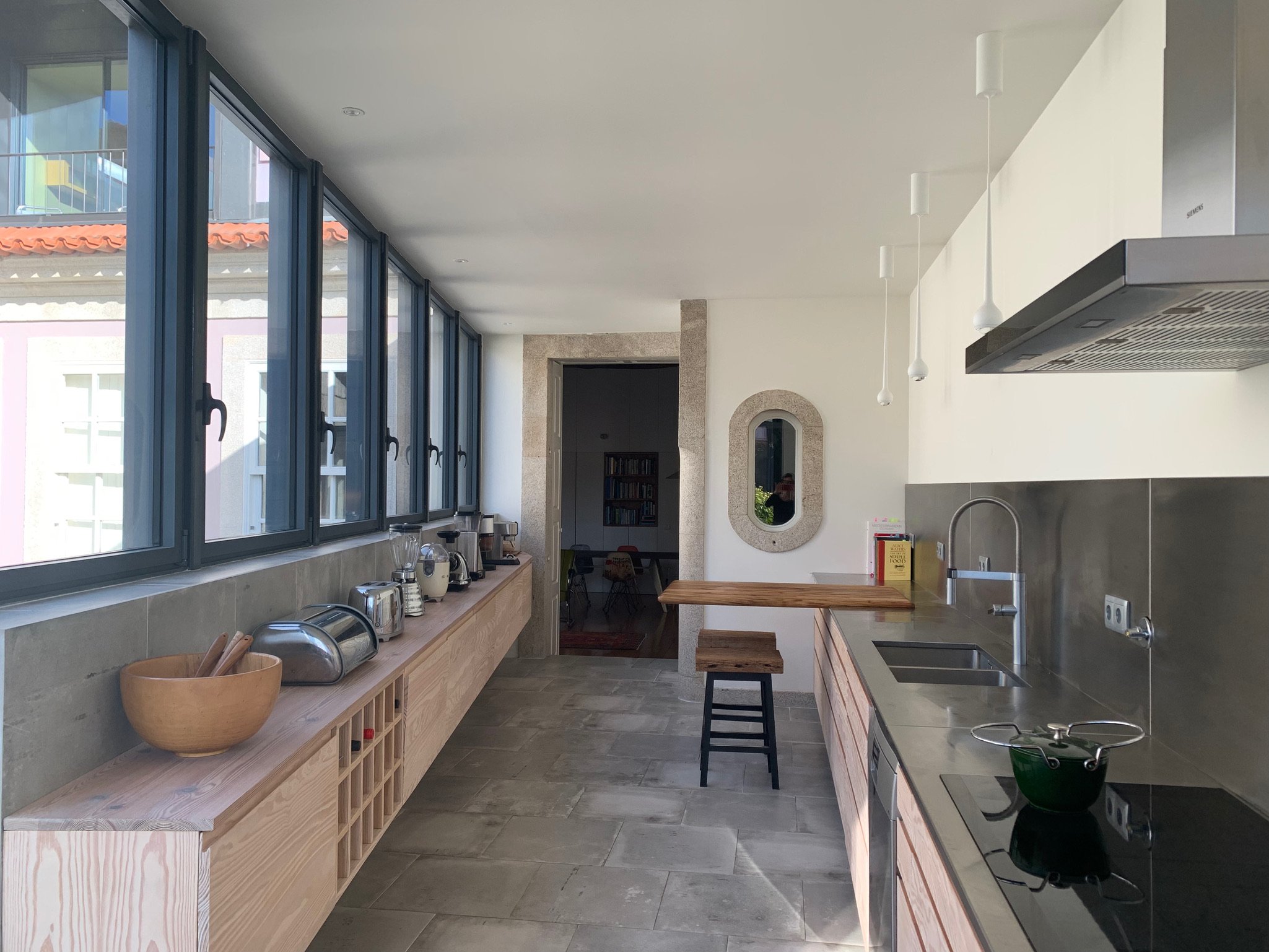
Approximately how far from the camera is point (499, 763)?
4484 mm

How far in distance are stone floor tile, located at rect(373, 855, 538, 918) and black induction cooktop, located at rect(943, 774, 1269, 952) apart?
1893 millimetres

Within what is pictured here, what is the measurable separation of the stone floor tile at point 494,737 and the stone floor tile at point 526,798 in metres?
0.57

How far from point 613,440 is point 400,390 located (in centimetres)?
670

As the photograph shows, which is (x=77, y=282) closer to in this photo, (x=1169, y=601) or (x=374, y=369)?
(x=374, y=369)

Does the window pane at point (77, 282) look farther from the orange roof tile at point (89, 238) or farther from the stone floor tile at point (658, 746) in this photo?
the stone floor tile at point (658, 746)

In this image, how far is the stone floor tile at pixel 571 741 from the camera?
4.70 metres

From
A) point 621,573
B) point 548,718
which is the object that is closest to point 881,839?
point 548,718

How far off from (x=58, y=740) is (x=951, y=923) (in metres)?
1.70

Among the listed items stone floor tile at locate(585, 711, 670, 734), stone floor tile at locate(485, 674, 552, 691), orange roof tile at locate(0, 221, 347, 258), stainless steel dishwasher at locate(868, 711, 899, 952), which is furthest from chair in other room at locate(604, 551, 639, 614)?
stainless steel dishwasher at locate(868, 711, 899, 952)

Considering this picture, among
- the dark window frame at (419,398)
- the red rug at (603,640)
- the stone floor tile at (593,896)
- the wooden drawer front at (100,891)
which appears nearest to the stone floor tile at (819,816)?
the stone floor tile at (593,896)

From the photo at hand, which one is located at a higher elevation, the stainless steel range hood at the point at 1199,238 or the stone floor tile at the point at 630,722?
the stainless steel range hood at the point at 1199,238

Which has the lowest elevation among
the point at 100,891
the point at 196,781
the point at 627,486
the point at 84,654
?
the point at 100,891

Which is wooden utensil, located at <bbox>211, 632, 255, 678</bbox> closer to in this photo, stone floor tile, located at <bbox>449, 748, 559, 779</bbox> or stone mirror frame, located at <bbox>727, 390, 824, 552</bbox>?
stone floor tile, located at <bbox>449, 748, 559, 779</bbox>

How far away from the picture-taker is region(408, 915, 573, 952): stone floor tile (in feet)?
8.89
